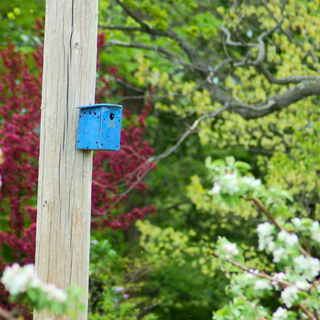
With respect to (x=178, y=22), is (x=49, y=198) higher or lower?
lower

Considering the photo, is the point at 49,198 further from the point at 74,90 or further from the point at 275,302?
the point at 275,302

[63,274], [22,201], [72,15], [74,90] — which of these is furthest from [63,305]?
[22,201]

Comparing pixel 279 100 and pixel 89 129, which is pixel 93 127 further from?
pixel 279 100

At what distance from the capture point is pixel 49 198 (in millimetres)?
2225

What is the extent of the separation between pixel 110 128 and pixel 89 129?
13cm

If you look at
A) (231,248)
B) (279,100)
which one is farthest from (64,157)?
(279,100)

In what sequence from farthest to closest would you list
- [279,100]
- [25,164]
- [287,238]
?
[279,100] < [25,164] < [287,238]

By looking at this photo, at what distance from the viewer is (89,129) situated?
2.23 metres

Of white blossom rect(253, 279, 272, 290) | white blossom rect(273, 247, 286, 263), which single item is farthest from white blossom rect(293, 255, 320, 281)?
white blossom rect(253, 279, 272, 290)

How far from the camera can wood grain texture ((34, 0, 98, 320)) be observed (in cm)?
221

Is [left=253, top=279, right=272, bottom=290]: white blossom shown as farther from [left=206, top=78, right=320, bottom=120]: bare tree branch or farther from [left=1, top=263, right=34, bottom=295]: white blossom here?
[left=206, top=78, right=320, bottom=120]: bare tree branch

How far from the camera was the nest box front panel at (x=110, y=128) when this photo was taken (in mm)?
2262

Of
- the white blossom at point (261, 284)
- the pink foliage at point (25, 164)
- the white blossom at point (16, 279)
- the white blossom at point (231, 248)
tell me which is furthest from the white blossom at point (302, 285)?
the pink foliage at point (25, 164)

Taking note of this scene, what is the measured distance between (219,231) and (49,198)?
7.18m
